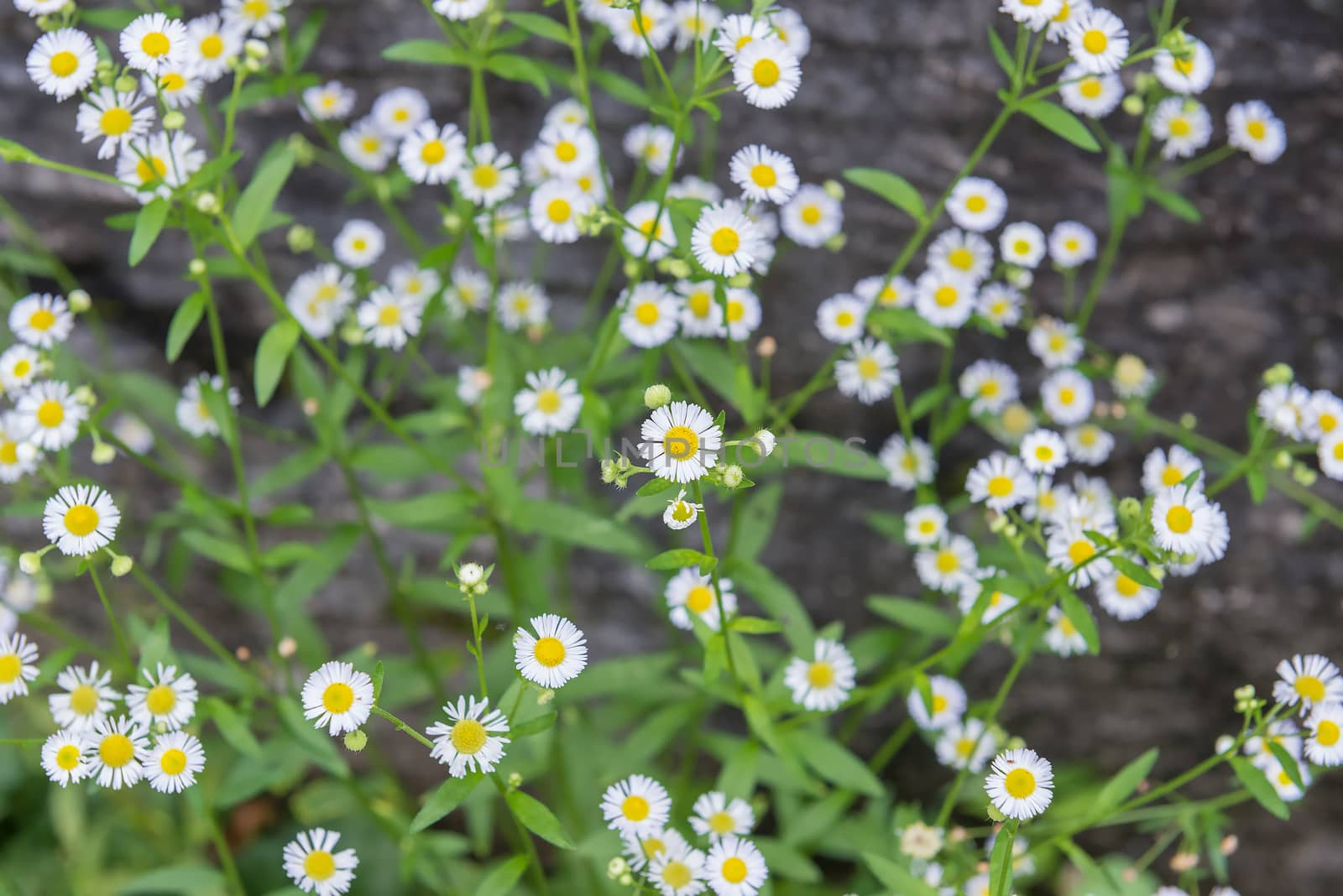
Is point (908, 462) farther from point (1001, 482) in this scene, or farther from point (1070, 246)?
point (1070, 246)

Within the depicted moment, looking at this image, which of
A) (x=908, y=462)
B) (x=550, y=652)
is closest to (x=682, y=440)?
(x=550, y=652)

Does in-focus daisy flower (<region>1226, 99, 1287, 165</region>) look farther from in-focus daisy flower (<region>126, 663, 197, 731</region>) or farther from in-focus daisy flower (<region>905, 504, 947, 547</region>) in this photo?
in-focus daisy flower (<region>126, 663, 197, 731</region>)

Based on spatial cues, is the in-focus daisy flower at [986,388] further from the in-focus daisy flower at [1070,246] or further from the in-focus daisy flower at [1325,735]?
the in-focus daisy flower at [1325,735]

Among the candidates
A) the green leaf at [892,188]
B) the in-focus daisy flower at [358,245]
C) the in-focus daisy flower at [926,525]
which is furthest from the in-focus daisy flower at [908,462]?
the in-focus daisy flower at [358,245]

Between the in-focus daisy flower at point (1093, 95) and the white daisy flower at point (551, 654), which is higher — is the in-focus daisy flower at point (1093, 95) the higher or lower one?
the higher one

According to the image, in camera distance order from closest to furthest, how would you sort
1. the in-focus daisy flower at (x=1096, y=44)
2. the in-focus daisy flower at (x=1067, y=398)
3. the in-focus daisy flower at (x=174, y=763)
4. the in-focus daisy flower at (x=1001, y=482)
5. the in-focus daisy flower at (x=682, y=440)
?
the in-focus daisy flower at (x=682, y=440) → the in-focus daisy flower at (x=174, y=763) → the in-focus daisy flower at (x=1096, y=44) → the in-focus daisy flower at (x=1001, y=482) → the in-focus daisy flower at (x=1067, y=398)

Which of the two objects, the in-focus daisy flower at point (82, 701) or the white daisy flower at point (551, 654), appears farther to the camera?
the in-focus daisy flower at point (82, 701)

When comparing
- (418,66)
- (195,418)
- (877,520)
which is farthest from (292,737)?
(418,66)
